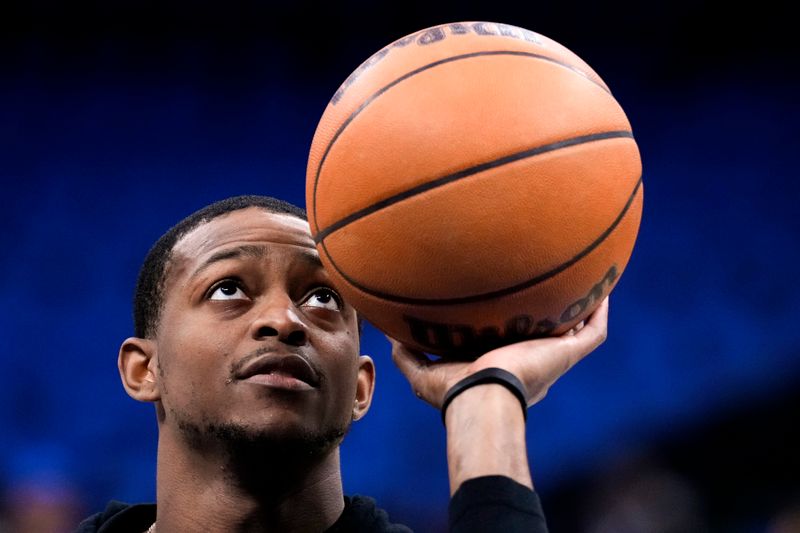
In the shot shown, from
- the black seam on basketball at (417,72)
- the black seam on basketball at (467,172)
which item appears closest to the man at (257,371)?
the black seam on basketball at (467,172)

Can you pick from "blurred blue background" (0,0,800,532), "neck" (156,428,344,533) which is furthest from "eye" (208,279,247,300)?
"blurred blue background" (0,0,800,532)

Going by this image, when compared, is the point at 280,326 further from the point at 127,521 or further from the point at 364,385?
the point at 127,521

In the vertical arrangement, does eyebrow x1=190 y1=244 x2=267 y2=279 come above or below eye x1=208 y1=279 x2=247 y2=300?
above

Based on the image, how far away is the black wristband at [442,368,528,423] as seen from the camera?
191 centimetres

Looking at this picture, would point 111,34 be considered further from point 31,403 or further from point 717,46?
point 717,46

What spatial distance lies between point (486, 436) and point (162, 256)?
1.24 m

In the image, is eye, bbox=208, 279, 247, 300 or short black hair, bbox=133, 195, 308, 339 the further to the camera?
short black hair, bbox=133, 195, 308, 339

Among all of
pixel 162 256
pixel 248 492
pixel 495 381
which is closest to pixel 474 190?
pixel 495 381

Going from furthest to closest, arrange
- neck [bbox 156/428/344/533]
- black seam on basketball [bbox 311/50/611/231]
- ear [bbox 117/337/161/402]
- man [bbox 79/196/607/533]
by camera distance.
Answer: ear [bbox 117/337/161/402], neck [bbox 156/428/344/533], man [bbox 79/196/607/533], black seam on basketball [bbox 311/50/611/231]

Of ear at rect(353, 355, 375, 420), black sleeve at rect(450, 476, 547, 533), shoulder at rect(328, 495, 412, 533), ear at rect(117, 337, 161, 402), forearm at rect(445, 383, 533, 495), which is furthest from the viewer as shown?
ear at rect(353, 355, 375, 420)

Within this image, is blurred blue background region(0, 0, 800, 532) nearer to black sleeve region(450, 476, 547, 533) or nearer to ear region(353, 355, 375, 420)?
ear region(353, 355, 375, 420)

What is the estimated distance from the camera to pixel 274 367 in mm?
2281

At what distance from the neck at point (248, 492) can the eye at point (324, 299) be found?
0.36m

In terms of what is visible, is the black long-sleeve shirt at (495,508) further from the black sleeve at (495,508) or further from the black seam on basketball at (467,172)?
the black seam on basketball at (467,172)
